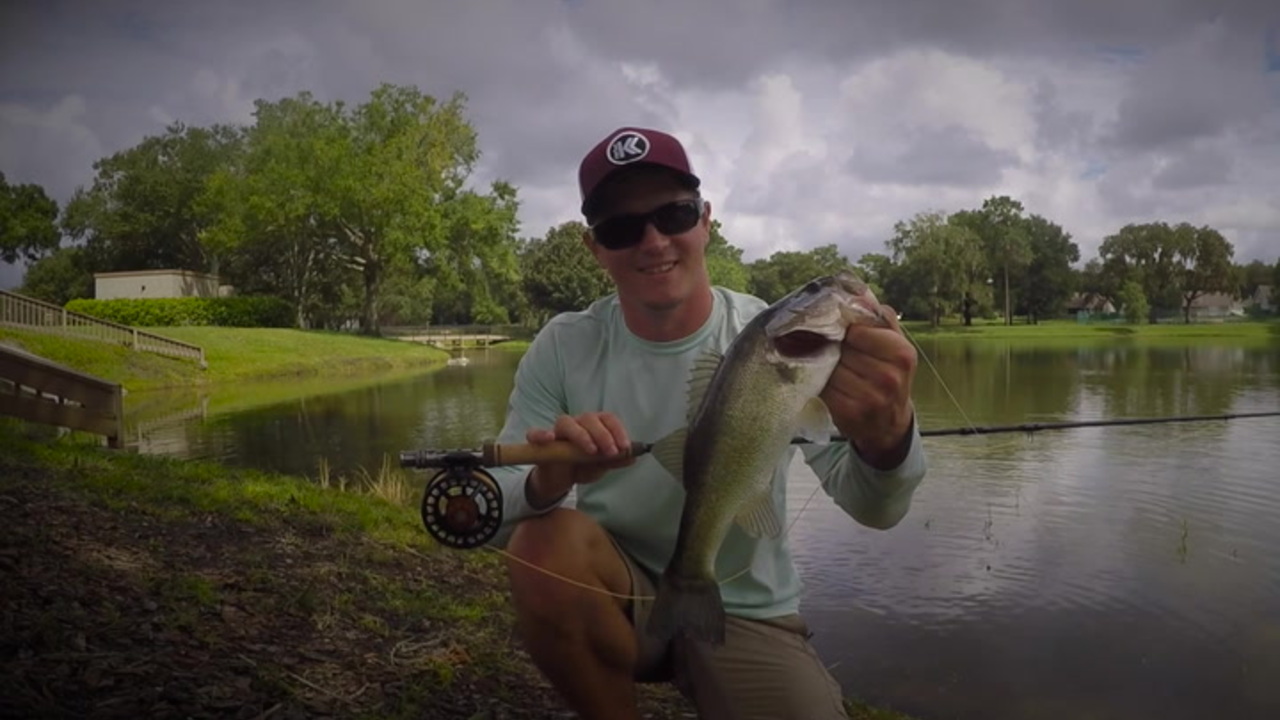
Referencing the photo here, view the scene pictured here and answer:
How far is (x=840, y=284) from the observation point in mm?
2232

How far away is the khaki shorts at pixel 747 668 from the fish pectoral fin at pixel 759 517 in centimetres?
52

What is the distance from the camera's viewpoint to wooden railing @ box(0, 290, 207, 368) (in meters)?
17.2

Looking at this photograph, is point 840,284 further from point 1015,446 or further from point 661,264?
point 1015,446

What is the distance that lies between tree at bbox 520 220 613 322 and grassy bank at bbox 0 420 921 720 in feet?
176

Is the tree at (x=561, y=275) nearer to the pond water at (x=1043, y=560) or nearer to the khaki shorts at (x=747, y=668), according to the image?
the pond water at (x=1043, y=560)

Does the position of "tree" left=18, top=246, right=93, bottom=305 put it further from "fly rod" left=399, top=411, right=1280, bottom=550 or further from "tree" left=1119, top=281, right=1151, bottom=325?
"tree" left=1119, top=281, right=1151, bottom=325

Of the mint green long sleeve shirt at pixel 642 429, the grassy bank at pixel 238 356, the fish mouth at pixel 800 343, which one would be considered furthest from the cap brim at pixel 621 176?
the grassy bank at pixel 238 356

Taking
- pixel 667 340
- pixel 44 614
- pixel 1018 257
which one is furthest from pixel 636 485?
pixel 1018 257

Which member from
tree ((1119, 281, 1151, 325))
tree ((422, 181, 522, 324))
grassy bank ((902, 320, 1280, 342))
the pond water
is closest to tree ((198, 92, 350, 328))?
tree ((422, 181, 522, 324))

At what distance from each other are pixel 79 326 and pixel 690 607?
25.6 meters

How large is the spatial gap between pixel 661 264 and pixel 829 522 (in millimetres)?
7424

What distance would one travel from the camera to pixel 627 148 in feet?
9.70

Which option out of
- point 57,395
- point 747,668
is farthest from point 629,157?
point 57,395

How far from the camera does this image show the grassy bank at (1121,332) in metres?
55.8
